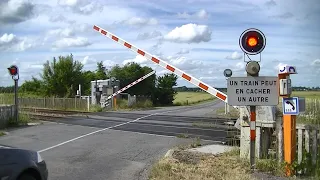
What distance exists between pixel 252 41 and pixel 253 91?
0.99 m

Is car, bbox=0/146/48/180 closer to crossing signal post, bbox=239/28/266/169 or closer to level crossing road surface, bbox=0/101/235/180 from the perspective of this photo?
level crossing road surface, bbox=0/101/235/180

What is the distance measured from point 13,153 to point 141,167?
14.1 ft

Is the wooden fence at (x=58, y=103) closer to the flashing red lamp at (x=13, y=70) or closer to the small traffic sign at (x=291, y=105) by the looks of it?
the flashing red lamp at (x=13, y=70)

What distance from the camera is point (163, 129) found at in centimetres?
1792

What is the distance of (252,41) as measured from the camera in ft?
26.1

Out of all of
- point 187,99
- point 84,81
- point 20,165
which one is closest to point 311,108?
point 20,165

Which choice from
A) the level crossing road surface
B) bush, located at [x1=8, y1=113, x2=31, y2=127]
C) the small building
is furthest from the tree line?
the level crossing road surface

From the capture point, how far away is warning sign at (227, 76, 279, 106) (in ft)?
26.0

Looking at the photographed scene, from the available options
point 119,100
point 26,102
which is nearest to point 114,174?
point 119,100

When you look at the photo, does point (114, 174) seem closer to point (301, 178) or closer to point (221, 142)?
point (301, 178)

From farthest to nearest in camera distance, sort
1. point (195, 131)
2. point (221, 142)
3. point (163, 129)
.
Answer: point (163, 129), point (195, 131), point (221, 142)

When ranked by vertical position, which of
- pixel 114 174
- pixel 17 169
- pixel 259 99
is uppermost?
pixel 259 99

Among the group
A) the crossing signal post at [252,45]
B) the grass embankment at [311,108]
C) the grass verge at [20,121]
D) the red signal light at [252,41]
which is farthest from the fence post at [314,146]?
the grass verge at [20,121]

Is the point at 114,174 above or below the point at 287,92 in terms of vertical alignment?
below
